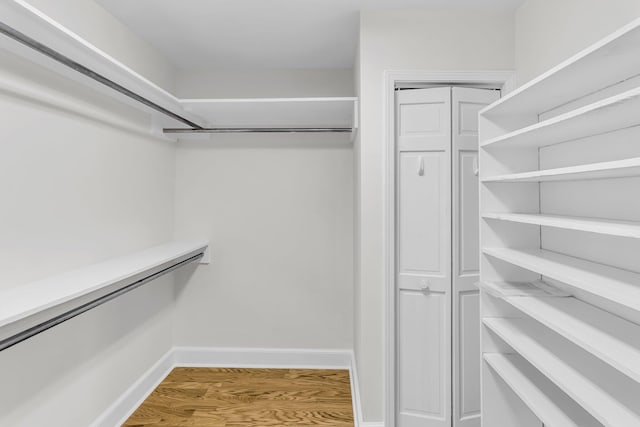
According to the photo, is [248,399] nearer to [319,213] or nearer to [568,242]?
[319,213]

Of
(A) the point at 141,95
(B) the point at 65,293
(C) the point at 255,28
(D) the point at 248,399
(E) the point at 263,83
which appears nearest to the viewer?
(B) the point at 65,293

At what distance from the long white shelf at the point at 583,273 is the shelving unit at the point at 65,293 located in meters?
1.66

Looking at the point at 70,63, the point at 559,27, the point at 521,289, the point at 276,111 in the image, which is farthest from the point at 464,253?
the point at 70,63

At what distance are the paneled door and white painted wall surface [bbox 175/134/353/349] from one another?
94cm

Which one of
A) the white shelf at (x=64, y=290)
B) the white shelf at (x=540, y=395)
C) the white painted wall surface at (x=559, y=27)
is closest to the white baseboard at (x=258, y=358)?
the white shelf at (x=64, y=290)

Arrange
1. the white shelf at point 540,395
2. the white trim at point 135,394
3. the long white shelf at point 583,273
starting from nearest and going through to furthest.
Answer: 1. the long white shelf at point 583,273
2. the white shelf at point 540,395
3. the white trim at point 135,394

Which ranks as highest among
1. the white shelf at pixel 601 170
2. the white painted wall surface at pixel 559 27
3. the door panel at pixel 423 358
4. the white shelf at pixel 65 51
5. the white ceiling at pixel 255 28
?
the white ceiling at pixel 255 28

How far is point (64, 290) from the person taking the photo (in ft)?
4.79

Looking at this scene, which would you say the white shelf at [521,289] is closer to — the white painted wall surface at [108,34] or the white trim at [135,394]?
the white trim at [135,394]

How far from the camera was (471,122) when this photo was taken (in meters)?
2.21

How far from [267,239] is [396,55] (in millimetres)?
1703

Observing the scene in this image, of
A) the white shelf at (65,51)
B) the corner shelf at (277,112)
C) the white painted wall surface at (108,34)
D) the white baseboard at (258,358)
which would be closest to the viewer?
the white shelf at (65,51)

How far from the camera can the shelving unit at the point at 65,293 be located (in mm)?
1258

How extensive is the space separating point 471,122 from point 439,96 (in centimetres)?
24
